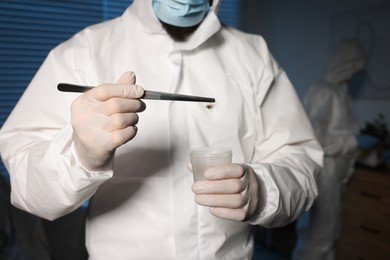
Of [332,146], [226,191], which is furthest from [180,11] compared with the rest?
[332,146]

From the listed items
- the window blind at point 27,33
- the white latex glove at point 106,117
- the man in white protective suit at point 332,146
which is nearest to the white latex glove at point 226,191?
the white latex glove at point 106,117

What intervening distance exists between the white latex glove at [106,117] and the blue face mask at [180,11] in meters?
0.33

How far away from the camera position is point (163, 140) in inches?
34.3

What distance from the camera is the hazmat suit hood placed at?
8.27 ft

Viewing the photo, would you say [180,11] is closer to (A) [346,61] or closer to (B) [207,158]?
(B) [207,158]

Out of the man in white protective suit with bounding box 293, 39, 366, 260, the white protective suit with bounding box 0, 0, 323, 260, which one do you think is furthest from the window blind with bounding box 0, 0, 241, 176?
the man in white protective suit with bounding box 293, 39, 366, 260

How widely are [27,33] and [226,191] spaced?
64.1 inches

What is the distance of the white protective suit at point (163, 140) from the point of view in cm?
82

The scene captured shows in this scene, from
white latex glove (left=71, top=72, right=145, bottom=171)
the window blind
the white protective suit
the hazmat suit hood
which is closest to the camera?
white latex glove (left=71, top=72, right=145, bottom=171)

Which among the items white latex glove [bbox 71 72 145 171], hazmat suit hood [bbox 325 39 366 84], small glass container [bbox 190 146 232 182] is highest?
white latex glove [bbox 71 72 145 171]

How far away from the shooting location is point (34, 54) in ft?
6.02

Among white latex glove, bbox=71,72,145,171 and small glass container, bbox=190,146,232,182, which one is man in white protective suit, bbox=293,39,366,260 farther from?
white latex glove, bbox=71,72,145,171

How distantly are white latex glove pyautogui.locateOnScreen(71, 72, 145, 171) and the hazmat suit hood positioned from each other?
2299mm

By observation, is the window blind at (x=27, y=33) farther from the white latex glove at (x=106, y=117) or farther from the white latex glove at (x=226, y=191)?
the white latex glove at (x=226, y=191)
